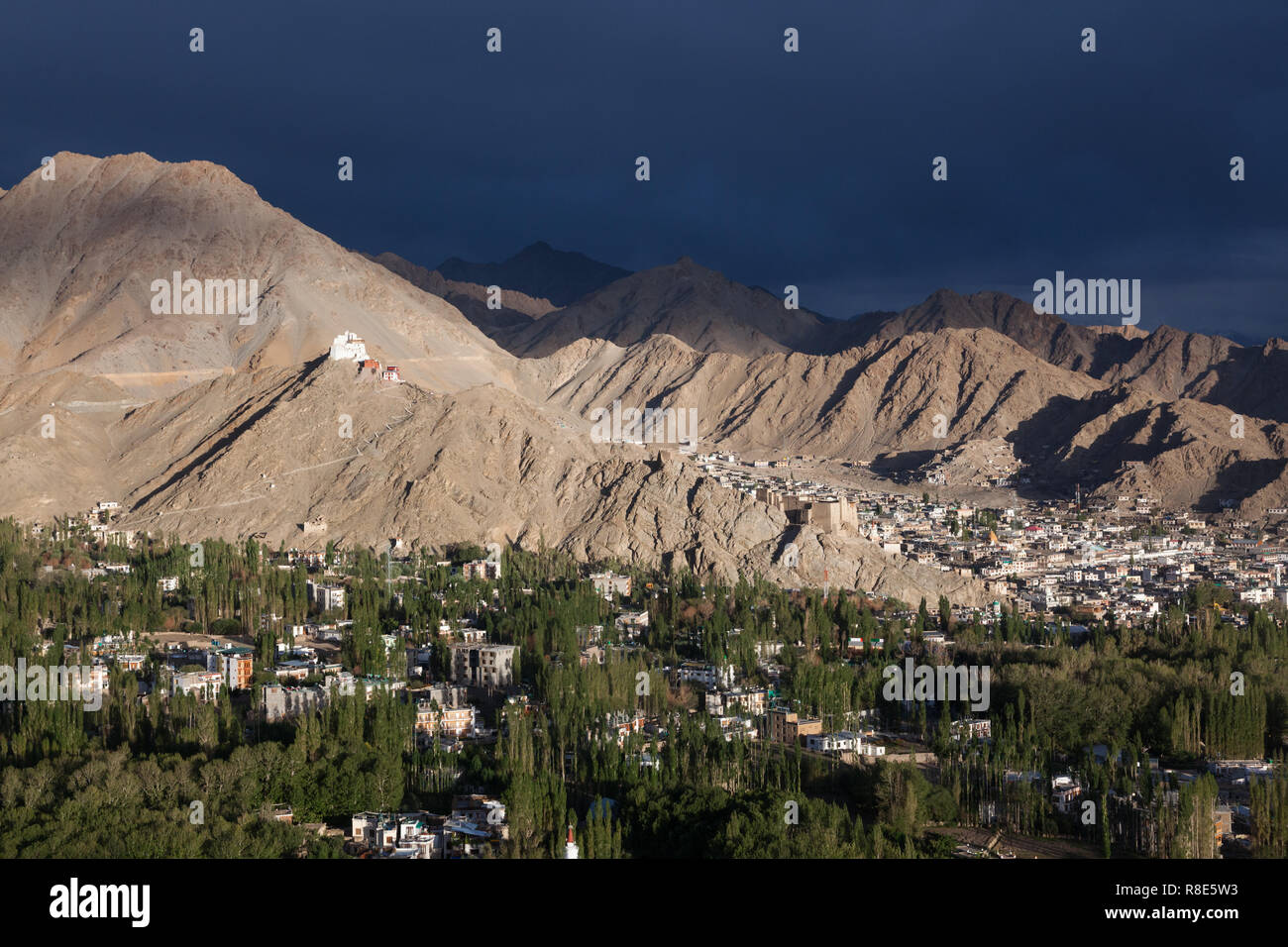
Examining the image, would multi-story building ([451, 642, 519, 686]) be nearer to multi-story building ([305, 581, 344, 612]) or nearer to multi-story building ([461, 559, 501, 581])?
multi-story building ([305, 581, 344, 612])

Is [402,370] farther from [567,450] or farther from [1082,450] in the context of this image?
[1082,450]

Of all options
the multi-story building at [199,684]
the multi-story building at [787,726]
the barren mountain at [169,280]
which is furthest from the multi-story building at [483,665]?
the barren mountain at [169,280]

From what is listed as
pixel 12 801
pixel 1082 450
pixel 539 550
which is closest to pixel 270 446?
pixel 539 550
